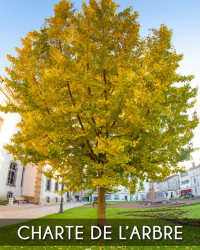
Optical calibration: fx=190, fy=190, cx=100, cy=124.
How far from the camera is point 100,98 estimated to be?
23.4 feet

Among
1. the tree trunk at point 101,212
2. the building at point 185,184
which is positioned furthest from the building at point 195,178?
the tree trunk at point 101,212

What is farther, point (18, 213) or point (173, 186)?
point (173, 186)

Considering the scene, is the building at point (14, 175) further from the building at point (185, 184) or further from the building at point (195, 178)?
the building at point (185, 184)

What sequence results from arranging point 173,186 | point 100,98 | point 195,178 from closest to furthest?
point 100,98, point 195,178, point 173,186

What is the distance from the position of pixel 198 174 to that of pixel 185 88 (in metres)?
69.1

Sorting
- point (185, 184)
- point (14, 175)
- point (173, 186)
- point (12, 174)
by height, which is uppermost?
point (12, 174)

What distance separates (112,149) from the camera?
5.70 metres

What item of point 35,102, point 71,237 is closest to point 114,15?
point 35,102

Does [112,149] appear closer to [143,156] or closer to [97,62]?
[143,156]

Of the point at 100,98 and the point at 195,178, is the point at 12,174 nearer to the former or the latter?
the point at 100,98

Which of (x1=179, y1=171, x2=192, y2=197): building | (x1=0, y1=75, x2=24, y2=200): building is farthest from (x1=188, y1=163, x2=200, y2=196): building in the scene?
(x1=0, y1=75, x2=24, y2=200): building

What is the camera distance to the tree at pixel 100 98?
21.7ft

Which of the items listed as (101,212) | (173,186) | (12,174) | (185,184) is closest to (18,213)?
(101,212)

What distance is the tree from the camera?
6.62 meters
